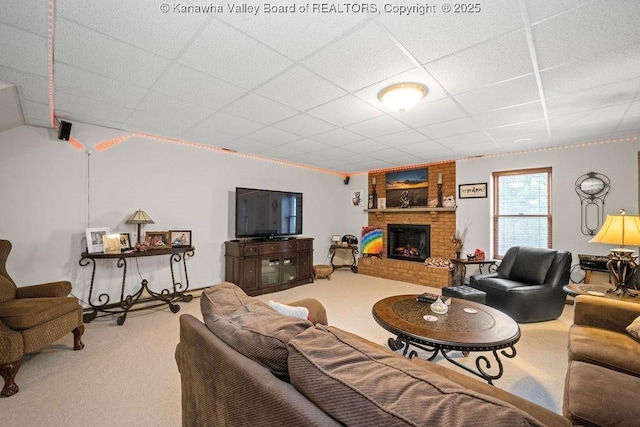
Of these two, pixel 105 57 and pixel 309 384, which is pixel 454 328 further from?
pixel 105 57

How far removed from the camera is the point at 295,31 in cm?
166

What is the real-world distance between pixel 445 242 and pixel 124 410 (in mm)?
5262

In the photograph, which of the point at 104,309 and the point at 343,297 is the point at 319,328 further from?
the point at 104,309

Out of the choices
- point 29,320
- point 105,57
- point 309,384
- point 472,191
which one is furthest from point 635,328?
point 29,320

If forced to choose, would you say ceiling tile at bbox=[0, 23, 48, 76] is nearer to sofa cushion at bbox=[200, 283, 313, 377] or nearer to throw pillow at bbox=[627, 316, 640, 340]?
sofa cushion at bbox=[200, 283, 313, 377]

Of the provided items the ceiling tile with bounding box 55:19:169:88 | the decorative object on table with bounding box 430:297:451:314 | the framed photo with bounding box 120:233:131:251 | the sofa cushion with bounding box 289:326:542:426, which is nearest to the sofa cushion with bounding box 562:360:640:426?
the decorative object on table with bounding box 430:297:451:314

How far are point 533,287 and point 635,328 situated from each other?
1633 millimetres

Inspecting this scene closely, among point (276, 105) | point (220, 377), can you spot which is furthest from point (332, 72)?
point (220, 377)

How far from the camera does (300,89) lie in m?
2.44

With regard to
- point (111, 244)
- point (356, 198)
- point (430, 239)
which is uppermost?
point (356, 198)

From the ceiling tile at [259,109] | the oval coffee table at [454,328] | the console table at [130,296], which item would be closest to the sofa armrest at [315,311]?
the oval coffee table at [454,328]

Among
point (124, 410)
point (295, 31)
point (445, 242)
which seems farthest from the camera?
point (445, 242)

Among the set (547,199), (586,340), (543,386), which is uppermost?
(547,199)

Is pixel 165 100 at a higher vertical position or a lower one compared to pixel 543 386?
higher
